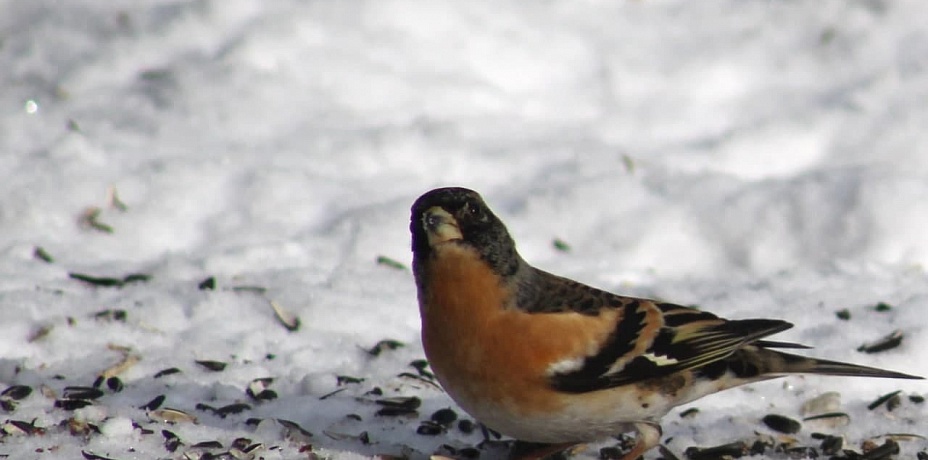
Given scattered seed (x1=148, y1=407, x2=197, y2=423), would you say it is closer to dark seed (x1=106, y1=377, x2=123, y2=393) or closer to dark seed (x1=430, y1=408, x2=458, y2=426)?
dark seed (x1=106, y1=377, x2=123, y2=393)

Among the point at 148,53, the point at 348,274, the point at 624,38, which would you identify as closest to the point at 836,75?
the point at 624,38

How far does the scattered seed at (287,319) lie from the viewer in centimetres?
542

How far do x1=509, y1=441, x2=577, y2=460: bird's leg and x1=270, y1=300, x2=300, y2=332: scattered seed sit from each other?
132cm

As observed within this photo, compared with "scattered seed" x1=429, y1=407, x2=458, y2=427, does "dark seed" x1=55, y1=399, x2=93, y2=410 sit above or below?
below

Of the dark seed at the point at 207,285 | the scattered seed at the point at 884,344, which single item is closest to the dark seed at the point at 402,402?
the dark seed at the point at 207,285

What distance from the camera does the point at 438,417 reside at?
184 inches

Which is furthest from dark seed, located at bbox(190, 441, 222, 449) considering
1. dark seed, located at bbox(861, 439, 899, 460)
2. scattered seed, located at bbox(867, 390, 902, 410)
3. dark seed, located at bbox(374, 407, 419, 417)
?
scattered seed, located at bbox(867, 390, 902, 410)

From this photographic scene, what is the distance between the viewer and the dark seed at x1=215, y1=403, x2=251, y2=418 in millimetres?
4574

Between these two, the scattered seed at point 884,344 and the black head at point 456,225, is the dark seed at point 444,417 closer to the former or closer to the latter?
the black head at point 456,225

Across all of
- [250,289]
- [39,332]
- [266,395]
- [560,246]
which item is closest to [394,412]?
[266,395]

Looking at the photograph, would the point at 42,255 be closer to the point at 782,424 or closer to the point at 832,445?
the point at 782,424

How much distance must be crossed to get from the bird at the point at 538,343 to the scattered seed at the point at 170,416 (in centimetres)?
96

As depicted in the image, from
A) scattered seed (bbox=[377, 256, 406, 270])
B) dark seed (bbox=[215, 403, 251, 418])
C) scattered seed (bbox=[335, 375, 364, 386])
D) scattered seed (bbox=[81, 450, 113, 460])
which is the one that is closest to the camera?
scattered seed (bbox=[81, 450, 113, 460])

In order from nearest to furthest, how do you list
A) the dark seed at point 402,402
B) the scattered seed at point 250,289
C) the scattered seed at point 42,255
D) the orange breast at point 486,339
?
the orange breast at point 486,339, the dark seed at point 402,402, the scattered seed at point 250,289, the scattered seed at point 42,255
